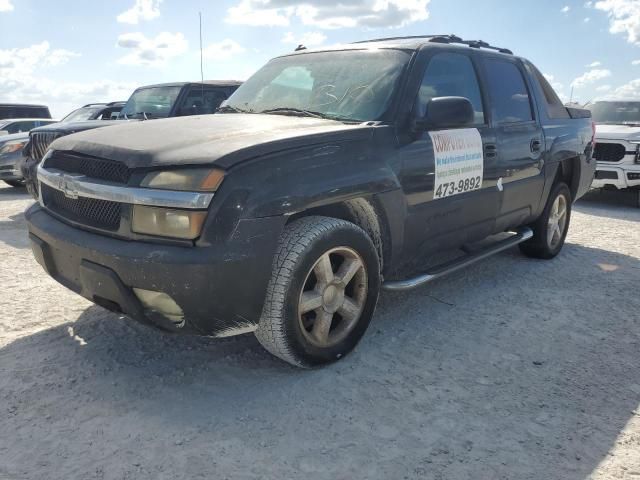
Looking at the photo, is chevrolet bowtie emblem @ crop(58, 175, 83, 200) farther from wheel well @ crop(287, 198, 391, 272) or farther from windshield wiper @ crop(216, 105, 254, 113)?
windshield wiper @ crop(216, 105, 254, 113)

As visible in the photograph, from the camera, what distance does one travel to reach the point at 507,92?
4.37m

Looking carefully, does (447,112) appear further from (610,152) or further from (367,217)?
(610,152)

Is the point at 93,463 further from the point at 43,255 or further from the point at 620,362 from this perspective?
the point at 620,362

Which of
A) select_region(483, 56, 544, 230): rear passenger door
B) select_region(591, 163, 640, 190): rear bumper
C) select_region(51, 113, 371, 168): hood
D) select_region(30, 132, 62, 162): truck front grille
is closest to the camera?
select_region(51, 113, 371, 168): hood

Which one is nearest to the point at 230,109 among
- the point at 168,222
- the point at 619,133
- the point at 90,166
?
the point at 90,166

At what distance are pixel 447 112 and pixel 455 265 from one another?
106 centimetres

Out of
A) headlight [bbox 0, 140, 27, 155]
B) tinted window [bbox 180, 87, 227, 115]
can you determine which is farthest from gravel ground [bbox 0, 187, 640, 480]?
headlight [bbox 0, 140, 27, 155]

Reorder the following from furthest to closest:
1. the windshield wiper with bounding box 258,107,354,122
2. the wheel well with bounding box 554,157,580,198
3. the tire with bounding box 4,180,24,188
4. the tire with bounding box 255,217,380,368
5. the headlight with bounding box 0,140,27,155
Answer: the tire with bounding box 4,180,24,188 < the headlight with bounding box 0,140,27,155 < the wheel well with bounding box 554,157,580,198 < the windshield wiper with bounding box 258,107,354,122 < the tire with bounding box 255,217,380,368

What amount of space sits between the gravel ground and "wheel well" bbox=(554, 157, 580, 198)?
1.71 meters

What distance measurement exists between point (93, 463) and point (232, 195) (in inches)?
47.6

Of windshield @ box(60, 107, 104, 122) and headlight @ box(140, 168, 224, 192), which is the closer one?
headlight @ box(140, 168, 224, 192)

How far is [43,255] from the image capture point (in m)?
2.99

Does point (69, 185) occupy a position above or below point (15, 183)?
above

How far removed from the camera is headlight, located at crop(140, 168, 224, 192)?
94.3 inches
